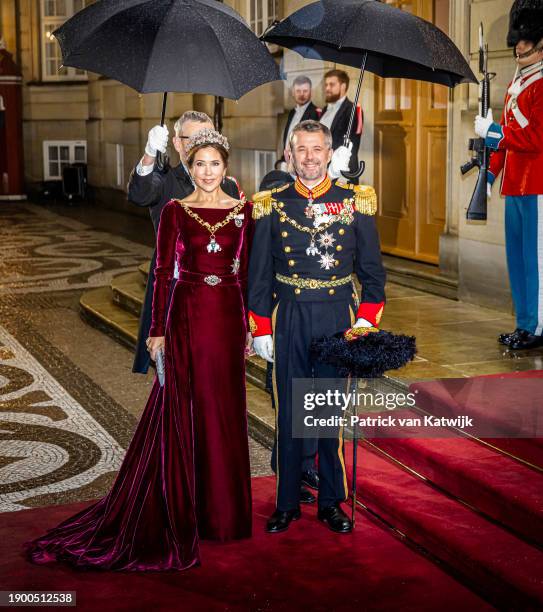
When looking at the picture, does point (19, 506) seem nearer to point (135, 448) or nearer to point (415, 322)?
point (135, 448)

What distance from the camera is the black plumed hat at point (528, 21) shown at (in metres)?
6.52

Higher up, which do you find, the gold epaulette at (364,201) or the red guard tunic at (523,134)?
the red guard tunic at (523,134)

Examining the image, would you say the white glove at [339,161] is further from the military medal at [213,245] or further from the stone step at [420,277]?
the stone step at [420,277]

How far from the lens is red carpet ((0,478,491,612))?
4062 mm

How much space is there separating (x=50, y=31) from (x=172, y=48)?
21.6 meters

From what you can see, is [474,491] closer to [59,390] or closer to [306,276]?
[306,276]

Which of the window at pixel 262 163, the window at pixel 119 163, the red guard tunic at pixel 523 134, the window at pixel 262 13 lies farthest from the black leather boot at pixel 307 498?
the window at pixel 119 163

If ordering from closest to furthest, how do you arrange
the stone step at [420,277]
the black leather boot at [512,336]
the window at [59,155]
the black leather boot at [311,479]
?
the black leather boot at [311,479] < the black leather boot at [512,336] < the stone step at [420,277] < the window at [59,155]

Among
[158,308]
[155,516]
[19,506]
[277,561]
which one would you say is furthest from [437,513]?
[19,506]

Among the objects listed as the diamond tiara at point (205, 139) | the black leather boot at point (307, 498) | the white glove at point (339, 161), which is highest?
the diamond tiara at point (205, 139)

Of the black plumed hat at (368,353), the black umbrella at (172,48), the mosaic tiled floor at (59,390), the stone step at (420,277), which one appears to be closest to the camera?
the black plumed hat at (368,353)

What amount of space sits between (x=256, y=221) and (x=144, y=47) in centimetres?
A: 101

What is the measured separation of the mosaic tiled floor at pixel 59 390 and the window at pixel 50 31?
1277cm

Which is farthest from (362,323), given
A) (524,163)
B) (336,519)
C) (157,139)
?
(524,163)
